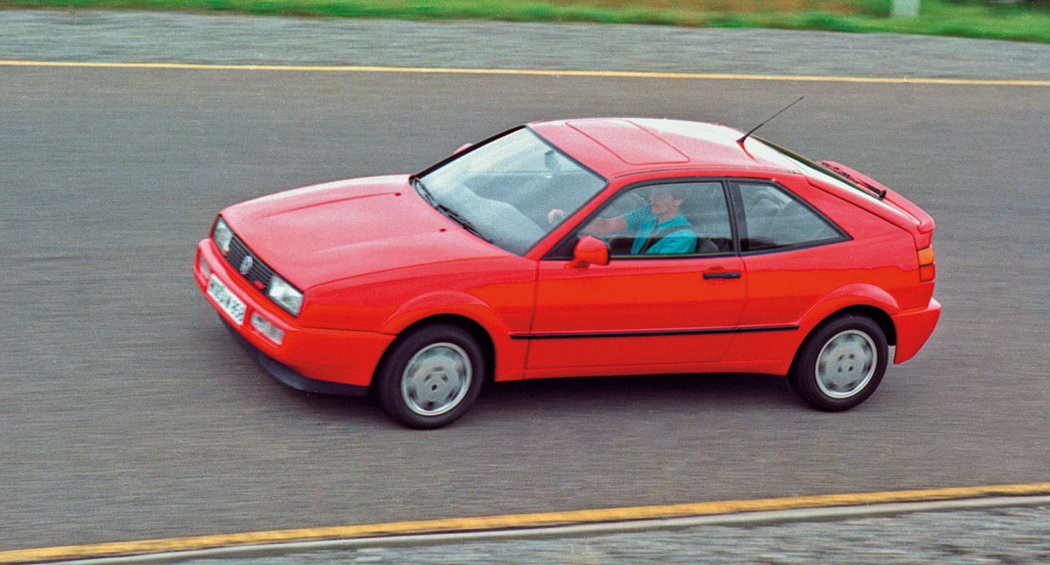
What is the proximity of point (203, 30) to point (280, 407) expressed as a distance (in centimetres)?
883

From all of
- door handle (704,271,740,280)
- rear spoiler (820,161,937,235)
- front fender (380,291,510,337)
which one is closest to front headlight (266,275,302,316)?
front fender (380,291,510,337)

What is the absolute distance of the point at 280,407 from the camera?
24.4ft

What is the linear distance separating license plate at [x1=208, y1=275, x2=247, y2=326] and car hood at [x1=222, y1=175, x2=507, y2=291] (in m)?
0.28

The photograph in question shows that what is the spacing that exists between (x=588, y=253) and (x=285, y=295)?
158 cm

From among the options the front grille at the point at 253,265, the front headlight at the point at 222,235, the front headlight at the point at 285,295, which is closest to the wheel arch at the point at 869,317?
the front headlight at the point at 285,295

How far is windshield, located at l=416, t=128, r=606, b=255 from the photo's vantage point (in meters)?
7.57

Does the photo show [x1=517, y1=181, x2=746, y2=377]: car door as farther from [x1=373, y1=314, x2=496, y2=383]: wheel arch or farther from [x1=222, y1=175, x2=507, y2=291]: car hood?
[x1=222, y1=175, x2=507, y2=291]: car hood

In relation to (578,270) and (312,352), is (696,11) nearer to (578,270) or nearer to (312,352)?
(578,270)

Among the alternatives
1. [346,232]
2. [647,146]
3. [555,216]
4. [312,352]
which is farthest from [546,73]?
[312,352]

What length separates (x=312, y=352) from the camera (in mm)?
7000

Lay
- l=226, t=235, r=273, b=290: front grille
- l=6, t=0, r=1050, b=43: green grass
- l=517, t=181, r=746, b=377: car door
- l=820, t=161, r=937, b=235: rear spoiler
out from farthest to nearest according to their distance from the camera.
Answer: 1. l=6, t=0, r=1050, b=43: green grass
2. l=820, t=161, r=937, b=235: rear spoiler
3. l=517, t=181, r=746, b=377: car door
4. l=226, t=235, r=273, b=290: front grille

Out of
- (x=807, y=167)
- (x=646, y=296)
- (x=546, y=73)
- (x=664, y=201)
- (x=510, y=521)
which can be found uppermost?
(x=807, y=167)

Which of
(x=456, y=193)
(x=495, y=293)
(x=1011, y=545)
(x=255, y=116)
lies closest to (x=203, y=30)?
(x=255, y=116)

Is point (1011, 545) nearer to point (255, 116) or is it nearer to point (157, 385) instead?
point (157, 385)
